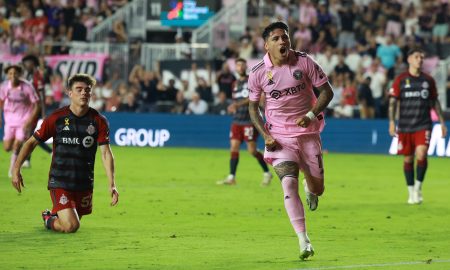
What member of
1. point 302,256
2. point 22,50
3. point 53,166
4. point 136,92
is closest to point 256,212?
point 53,166

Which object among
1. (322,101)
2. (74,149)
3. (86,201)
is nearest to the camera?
(322,101)

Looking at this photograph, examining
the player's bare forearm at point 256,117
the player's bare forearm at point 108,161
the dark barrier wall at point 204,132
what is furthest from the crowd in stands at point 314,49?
the player's bare forearm at point 256,117

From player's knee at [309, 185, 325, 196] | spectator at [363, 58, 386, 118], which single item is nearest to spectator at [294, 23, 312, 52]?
spectator at [363, 58, 386, 118]

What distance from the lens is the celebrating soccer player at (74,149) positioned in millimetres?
12961

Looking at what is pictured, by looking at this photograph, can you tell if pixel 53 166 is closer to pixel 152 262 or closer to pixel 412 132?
pixel 152 262

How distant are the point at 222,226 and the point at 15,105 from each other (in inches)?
313

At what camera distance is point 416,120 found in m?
18.1

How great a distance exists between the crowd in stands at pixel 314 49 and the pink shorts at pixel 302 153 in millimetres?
19740

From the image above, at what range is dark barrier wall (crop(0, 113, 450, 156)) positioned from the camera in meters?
30.6

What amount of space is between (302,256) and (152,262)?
1.44 metres

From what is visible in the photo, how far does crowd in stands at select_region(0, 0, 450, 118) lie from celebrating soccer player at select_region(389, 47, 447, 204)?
44.3ft

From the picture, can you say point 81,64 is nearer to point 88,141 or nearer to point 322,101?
point 88,141

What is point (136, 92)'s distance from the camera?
34594mm

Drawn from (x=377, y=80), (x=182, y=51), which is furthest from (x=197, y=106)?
(x=377, y=80)
